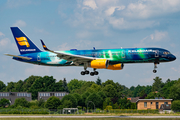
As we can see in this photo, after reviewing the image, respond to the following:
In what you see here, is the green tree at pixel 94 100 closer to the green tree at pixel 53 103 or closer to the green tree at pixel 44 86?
the green tree at pixel 53 103

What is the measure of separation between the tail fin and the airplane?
254 mm

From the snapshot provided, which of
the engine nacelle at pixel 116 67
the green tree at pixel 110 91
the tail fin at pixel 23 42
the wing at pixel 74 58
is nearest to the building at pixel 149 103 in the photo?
the green tree at pixel 110 91

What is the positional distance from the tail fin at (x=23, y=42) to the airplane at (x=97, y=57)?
0.25 metres

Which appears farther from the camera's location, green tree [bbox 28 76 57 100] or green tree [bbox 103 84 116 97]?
green tree [bbox 28 76 57 100]

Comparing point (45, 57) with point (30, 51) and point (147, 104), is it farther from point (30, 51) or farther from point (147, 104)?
point (147, 104)

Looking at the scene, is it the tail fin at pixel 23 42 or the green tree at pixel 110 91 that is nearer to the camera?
the tail fin at pixel 23 42

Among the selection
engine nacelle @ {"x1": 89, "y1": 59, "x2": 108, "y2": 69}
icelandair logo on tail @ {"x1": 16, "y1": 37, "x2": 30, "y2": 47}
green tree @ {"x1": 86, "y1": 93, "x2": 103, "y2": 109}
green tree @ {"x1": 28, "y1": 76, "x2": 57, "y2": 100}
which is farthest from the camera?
green tree @ {"x1": 28, "y1": 76, "x2": 57, "y2": 100}

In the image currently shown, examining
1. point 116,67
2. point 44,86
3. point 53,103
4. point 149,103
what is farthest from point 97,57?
point 44,86

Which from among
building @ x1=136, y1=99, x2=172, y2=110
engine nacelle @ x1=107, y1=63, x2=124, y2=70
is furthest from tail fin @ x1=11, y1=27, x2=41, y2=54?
building @ x1=136, y1=99, x2=172, y2=110

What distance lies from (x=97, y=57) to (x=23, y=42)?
2137cm

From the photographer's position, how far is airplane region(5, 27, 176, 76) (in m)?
59.2

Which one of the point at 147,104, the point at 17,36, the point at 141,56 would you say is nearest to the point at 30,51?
the point at 17,36

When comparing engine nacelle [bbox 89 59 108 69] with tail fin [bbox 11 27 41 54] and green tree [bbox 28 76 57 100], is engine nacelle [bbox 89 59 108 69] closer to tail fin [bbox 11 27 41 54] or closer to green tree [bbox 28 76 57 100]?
tail fin [bbox 11 27 41 54]

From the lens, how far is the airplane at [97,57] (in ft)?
194
